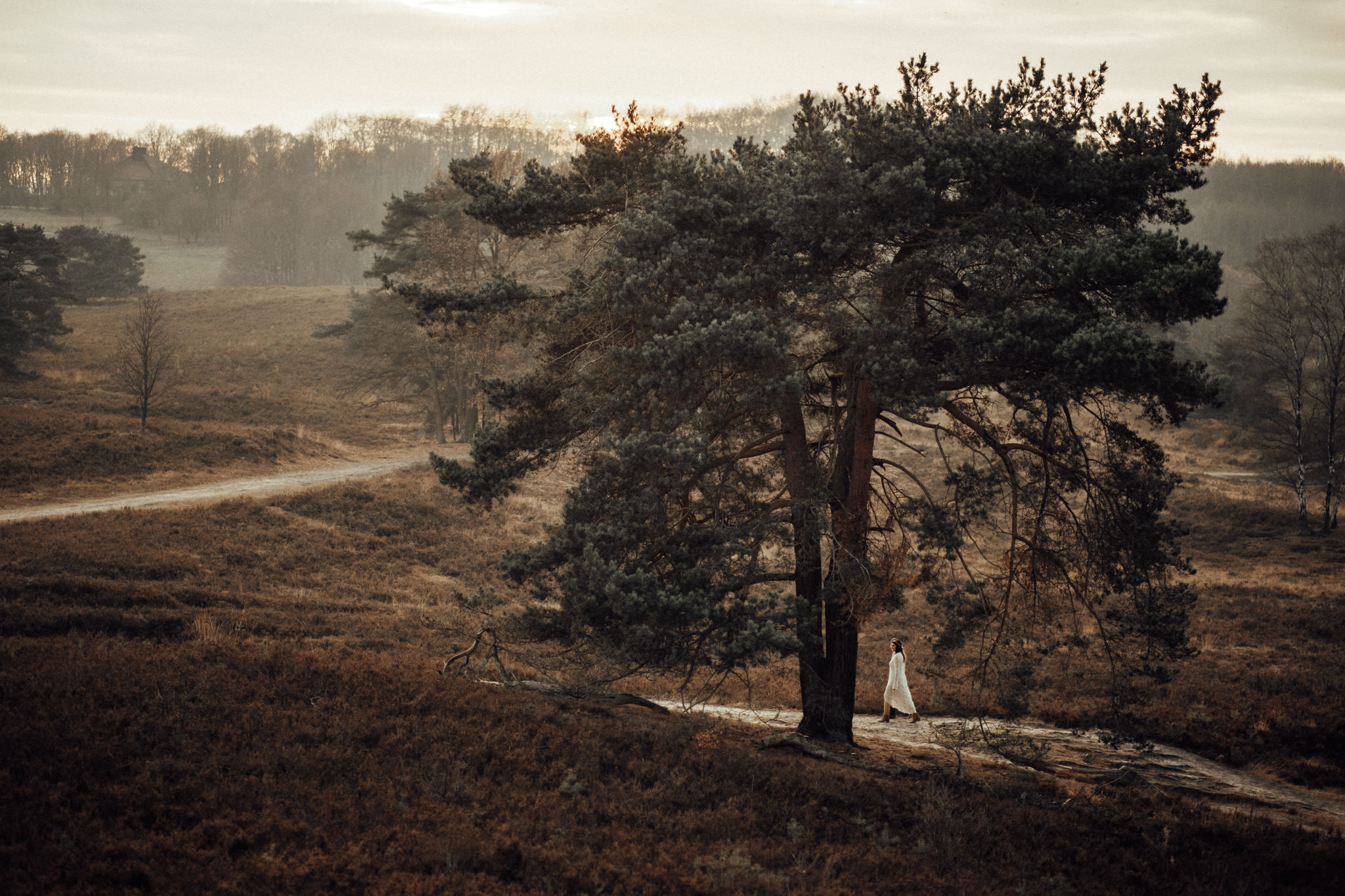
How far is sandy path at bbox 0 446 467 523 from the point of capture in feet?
69.5

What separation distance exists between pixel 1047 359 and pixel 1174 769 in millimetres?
8234

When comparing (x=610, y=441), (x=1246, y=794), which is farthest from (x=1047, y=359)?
(x=1246, y=794)

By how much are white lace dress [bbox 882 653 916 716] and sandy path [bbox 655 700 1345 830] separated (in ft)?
1.15

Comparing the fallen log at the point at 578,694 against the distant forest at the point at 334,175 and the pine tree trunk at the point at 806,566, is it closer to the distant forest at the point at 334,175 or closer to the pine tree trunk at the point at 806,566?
the pine tree trunk at the point at 806,566

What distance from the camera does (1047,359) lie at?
896cm

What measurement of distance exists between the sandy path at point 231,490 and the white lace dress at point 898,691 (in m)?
20.0

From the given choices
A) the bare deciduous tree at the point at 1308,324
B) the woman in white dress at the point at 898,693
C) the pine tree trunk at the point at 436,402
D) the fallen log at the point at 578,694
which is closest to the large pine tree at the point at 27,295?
the pine tree trunk at the point at 436,402

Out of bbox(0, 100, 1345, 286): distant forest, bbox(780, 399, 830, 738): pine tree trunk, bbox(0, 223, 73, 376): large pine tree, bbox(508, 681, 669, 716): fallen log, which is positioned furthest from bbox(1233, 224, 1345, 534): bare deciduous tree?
bbox(0, 100, 1345, 286): distant forest

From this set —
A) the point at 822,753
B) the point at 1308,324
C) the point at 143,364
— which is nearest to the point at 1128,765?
the point at 822,753

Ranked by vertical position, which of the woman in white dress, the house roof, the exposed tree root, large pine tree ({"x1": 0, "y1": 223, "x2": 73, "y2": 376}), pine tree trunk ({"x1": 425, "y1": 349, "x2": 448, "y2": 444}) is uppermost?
the house roof

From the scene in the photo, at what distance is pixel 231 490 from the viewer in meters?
26.0

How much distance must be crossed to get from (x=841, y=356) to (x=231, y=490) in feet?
75.1

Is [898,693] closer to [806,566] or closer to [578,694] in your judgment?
[806,566]

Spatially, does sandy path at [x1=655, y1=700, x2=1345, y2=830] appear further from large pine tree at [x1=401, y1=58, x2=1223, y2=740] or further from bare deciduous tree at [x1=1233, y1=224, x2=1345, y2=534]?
bare deciduous tree at [x1=1233, y1=224, x2=1345, y2=534]
